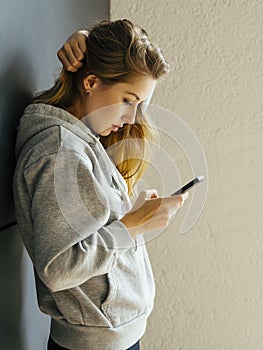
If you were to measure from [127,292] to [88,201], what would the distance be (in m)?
0.23

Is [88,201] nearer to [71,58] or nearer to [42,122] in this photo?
[42,122]

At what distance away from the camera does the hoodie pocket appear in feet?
3.71

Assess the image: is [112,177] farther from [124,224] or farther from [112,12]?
[112,12]

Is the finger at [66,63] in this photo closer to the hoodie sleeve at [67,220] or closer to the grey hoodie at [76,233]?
the grey hoodie at [76,233]

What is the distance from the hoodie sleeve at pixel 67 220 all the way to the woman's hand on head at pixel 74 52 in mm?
220

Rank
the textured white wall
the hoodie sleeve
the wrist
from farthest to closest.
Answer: the textured white wall, the wrist, the hoodie sleeve

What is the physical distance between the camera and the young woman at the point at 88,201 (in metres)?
0.99

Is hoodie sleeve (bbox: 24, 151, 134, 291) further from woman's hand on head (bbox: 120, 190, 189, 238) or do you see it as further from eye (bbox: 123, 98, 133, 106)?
eye (bbox: 123, 98, 133, 106)

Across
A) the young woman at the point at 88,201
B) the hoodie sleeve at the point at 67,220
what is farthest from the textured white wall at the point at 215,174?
the hoodie sleeve at the point at 67,220

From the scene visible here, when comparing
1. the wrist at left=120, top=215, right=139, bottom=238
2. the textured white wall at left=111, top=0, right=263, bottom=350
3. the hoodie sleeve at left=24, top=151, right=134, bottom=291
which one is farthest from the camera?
the textured white wall at left=111, top=0, right=263, bottom=350

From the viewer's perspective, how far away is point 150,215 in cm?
110

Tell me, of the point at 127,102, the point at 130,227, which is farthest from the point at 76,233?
the point at 127,102

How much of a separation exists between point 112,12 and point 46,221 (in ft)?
3.66

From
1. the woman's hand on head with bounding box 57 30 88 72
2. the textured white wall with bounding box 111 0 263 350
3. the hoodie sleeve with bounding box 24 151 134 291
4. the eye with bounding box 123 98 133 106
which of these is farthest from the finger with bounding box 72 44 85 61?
the textured white wall with bounding box 111 0 263 350
